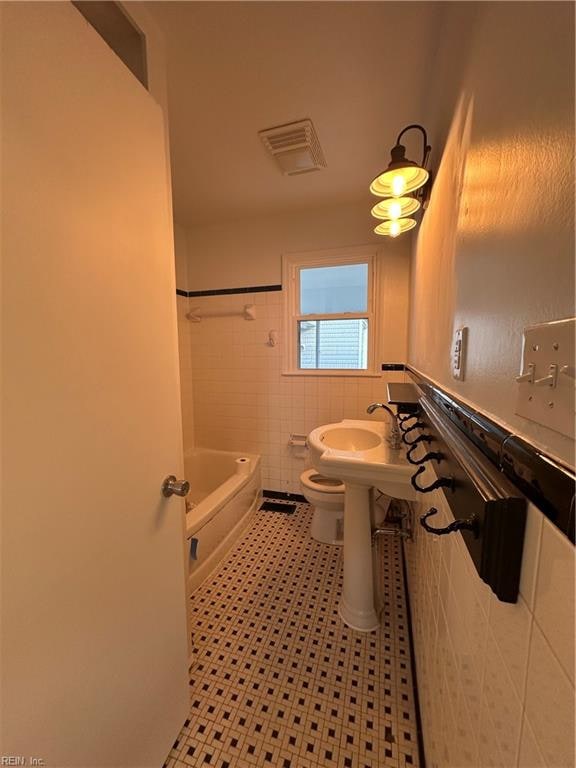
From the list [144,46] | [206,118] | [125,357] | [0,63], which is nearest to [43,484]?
[125,357]

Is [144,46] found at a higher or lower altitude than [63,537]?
higher

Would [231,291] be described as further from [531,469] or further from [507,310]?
[531,469]

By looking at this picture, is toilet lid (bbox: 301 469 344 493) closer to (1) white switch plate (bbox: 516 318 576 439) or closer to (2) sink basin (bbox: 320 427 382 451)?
(2) sink basin (bbox: 320 427 382 451)

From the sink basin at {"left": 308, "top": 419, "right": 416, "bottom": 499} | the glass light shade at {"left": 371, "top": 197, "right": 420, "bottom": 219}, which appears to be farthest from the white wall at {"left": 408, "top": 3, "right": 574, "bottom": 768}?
the glass light shade at {"left": 371, "top": 197, "right": 420, "bottom": 219}

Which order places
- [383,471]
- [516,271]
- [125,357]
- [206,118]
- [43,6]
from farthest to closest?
1. [206,118]
2. [383,471]
3. [125,357]
4. [43,6]
5. [516,271]

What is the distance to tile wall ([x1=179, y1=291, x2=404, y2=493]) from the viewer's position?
7.98 ft

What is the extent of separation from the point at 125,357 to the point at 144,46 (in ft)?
3.56

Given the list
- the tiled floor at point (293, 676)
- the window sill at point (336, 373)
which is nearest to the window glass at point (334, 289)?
the window sill at point (336, 373)

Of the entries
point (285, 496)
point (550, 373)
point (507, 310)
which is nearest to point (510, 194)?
point (507, 310)

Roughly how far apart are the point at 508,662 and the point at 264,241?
103 inches

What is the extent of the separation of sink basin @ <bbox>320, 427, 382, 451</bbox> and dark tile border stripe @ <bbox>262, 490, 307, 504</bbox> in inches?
41.4

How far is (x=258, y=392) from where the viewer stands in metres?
2.59

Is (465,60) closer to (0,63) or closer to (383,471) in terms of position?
(0,63)

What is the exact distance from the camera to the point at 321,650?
1.30 metres
